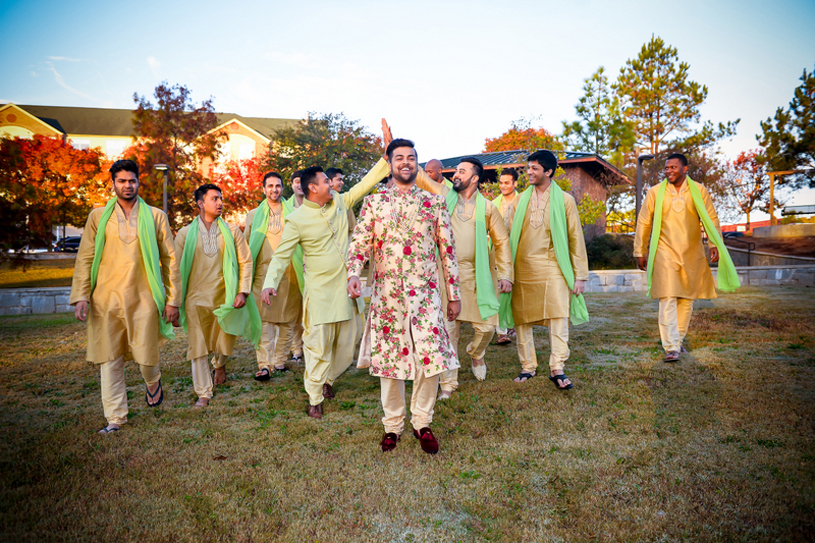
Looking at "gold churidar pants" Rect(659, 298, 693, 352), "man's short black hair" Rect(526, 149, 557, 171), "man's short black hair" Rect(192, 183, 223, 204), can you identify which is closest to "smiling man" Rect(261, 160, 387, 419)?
"man's short black hair" Rect(192, 183, 223, 204)

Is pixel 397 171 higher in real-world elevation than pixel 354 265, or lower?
higher

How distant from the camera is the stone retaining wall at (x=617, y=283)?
1235 centimetres

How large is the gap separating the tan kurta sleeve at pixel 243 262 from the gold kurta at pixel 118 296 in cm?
94

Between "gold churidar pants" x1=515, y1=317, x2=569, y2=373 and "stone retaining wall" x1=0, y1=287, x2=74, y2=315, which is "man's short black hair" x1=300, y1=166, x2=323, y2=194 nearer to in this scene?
"gold churidar pants" x1=515, y1=317, x2=569, y2=373

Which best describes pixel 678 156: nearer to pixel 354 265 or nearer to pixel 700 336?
pixel 700 336

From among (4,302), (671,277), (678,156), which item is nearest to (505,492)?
(671,277)

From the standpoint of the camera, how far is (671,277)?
6336 mm

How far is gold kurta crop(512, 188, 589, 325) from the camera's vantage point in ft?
17.5

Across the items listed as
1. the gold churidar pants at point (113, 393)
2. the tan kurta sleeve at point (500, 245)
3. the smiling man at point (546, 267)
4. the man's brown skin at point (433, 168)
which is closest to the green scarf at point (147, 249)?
the gold churidar pants at point (113, 393)

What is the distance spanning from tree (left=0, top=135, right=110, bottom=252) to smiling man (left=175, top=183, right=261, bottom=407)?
8.23 metres

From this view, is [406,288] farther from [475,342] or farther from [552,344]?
[552,344]

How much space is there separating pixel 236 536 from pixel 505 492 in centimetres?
152

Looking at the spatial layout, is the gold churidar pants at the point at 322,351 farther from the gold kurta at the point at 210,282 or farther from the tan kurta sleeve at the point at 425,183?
the tan kurta sleeve at the point at 425,183

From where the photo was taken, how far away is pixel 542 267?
5453mm
